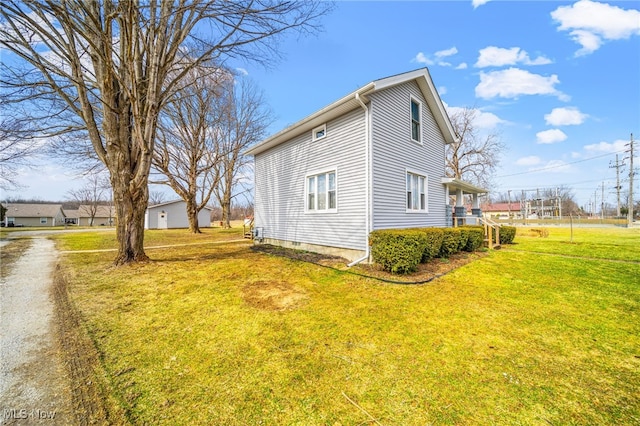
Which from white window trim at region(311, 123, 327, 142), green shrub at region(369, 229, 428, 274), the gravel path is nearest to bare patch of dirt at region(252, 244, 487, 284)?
green shrub at region(369, 229, 428, 274)

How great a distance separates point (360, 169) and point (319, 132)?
267 centimetres

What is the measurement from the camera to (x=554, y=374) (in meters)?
2.55

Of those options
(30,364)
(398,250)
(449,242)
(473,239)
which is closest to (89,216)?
(30,364)

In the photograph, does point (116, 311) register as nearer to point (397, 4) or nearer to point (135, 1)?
point (135, 1)

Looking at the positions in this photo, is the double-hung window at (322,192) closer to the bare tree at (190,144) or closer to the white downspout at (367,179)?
the white downspout at (367,179)

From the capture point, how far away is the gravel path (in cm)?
202

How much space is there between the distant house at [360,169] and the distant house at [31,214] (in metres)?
67.3

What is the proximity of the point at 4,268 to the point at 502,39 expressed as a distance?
68.8 feet

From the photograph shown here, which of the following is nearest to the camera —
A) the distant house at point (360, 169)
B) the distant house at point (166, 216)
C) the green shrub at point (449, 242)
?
the distant house at point (360, 169)

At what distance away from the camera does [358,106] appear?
7633mm

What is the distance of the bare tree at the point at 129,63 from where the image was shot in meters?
6.20

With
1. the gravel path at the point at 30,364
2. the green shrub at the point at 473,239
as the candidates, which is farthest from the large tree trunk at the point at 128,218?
the green shrub at the point at 473,239

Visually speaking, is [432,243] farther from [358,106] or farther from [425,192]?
[358,106]

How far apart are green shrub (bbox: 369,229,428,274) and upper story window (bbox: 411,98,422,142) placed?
498 cm
